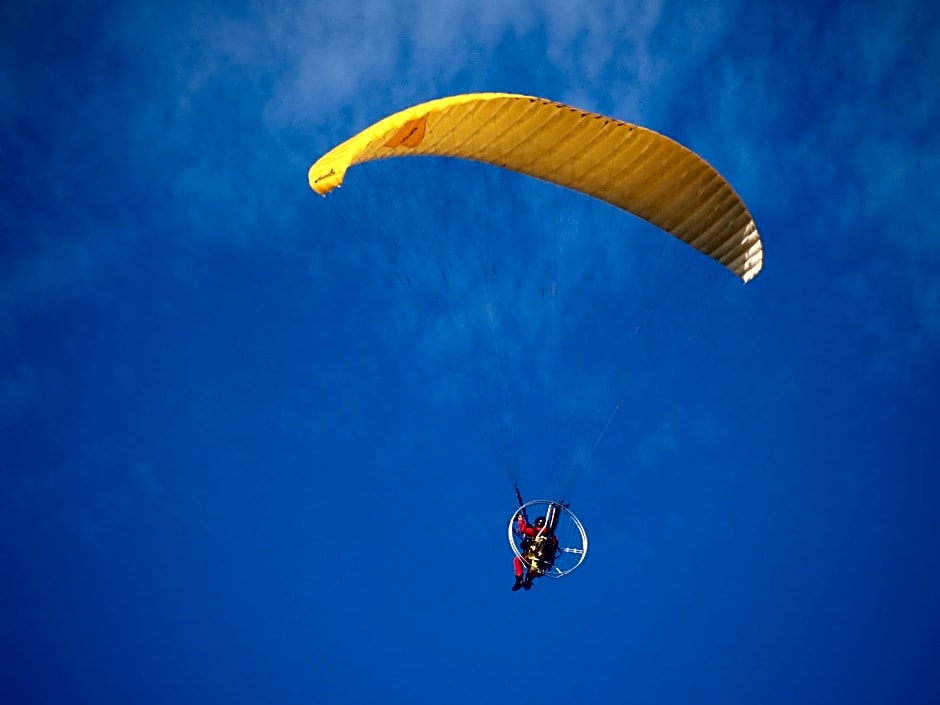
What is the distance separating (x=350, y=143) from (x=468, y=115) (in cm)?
198

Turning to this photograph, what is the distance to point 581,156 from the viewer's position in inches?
501

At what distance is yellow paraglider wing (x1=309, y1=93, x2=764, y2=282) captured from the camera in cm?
1095

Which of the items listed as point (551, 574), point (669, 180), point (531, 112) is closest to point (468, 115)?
point (531, 112)

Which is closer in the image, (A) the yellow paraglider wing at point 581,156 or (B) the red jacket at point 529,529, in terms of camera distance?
(A) the yellow paraglider wing at point 581,156

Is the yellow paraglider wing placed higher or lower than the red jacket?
higher

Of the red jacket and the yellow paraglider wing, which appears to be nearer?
the yellow paraglider wing

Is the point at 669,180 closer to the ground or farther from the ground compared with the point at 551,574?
farther from the ground

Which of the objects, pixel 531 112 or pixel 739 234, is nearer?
pixel 531 112

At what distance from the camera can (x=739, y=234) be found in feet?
44.8

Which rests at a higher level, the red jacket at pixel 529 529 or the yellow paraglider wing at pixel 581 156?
the yellow paraglider wing at pixel 581 156

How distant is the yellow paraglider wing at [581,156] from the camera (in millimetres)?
10953

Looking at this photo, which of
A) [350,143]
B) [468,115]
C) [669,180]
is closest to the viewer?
[350,143]

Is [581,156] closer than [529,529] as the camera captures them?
Yes

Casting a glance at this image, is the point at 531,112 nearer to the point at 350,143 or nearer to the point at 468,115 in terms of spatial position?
the point at 468,115
